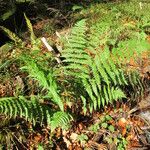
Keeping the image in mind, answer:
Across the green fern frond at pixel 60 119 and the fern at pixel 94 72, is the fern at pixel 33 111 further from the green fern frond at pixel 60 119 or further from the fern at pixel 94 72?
the fern at pixel 94 72

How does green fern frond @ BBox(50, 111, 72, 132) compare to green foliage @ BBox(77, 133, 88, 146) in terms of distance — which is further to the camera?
green foliage @ BBox(77, 133, 88, 146)

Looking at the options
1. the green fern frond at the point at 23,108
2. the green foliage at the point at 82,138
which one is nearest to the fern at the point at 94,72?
the green foliage at the point at 82,138

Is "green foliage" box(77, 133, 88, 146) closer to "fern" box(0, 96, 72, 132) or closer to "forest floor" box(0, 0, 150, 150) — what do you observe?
"forest floor" box(0, 0, 150, 150)

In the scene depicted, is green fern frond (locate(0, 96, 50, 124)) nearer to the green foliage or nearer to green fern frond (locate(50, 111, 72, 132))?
green fern frond (locate(50, 111, 72, 132))

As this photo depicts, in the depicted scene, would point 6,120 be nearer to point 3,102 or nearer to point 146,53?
point 3,102

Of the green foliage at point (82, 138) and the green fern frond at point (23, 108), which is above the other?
the green fern frond at point (23, 108)

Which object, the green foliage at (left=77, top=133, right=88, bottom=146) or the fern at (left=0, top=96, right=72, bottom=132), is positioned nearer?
the fern at (left=0, top=96, right=72, bottom=132)

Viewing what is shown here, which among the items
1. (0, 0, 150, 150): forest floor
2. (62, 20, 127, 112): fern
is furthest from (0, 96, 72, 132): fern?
(62, 20, 127, 112): fern

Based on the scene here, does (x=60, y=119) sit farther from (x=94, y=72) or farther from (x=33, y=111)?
(x=94, y=72)

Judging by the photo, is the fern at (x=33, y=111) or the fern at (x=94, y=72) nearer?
the fern at (x=33, y=111)

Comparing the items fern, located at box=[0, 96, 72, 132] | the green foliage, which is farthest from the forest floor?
fern, located at box=[0, 96, 72, 132]

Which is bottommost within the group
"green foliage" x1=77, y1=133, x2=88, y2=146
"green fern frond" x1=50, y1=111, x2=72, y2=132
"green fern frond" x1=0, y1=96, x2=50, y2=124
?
"green foliage" x1=77, y1=133, x2=88, y2=146

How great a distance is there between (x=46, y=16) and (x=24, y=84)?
3.64 metres

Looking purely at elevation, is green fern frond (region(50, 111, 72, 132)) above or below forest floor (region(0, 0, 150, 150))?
above
